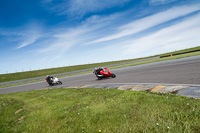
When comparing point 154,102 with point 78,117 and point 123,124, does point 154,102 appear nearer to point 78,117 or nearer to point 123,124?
point 123,124

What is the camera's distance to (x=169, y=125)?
2852 mm

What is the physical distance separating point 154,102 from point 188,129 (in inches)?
62.1

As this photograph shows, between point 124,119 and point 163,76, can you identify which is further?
point 163,76

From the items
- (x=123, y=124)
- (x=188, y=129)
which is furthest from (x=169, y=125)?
(x=123, y=124)

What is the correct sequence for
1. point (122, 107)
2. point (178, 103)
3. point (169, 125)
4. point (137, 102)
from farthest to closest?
1. point (137, 102)
2. point (122, 107)
3. point (178, 103)
4. point (169, 125)

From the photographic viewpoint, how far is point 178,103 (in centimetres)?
383

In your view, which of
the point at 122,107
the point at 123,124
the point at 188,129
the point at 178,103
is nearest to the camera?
the point at 188,129

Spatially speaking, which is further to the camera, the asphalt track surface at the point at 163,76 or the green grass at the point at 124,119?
the asphalt track surface at the point at 163,76

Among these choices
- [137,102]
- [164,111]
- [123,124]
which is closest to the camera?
[123,124]

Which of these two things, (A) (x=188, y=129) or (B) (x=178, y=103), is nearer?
(A) (x=188, y=129)

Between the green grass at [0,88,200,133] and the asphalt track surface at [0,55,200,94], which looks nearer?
the green grass at [0,88,200,133]

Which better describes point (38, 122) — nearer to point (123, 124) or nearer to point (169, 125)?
point (123, 124)

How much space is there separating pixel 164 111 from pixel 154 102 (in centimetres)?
71

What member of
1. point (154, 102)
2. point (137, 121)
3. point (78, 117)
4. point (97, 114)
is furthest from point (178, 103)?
point (78, 117)
